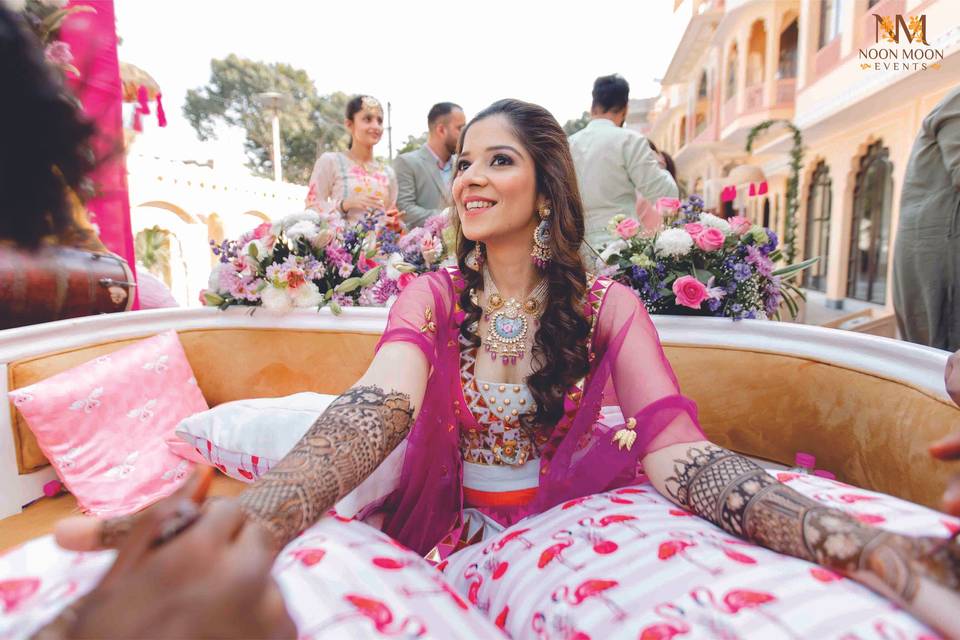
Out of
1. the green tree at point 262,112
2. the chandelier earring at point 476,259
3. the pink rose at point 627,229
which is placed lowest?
the chandelier earring at point 476,259

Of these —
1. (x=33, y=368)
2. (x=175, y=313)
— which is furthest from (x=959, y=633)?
(x=175, y=313)

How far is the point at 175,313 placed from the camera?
2682 millimetres

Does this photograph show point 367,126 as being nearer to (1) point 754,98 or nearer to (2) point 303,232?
(2) point 303,232

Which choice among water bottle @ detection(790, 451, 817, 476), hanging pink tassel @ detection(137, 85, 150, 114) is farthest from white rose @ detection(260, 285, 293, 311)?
water bottle @ detection(790, 451, 817, 476)

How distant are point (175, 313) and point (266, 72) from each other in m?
42.9

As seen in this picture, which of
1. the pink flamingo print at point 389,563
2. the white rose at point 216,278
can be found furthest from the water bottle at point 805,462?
the white rose at point 216,278

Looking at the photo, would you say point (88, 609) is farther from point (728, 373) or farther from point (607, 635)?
point (728, 373)

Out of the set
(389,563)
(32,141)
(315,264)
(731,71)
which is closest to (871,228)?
(731,71)

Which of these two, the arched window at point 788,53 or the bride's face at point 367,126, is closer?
the bride's face at point 367,126

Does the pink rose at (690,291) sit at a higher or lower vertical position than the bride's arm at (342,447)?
higher

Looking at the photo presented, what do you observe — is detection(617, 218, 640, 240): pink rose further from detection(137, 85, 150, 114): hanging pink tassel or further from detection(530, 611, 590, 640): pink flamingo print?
detection(137, 85, 150, 114): hanging pink tassel

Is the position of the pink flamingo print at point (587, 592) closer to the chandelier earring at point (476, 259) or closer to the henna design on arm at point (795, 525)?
the henna design on arm at point (795, 525)

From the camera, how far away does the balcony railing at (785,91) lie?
1327 cm

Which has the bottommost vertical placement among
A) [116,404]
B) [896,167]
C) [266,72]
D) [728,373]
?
[116,404]
